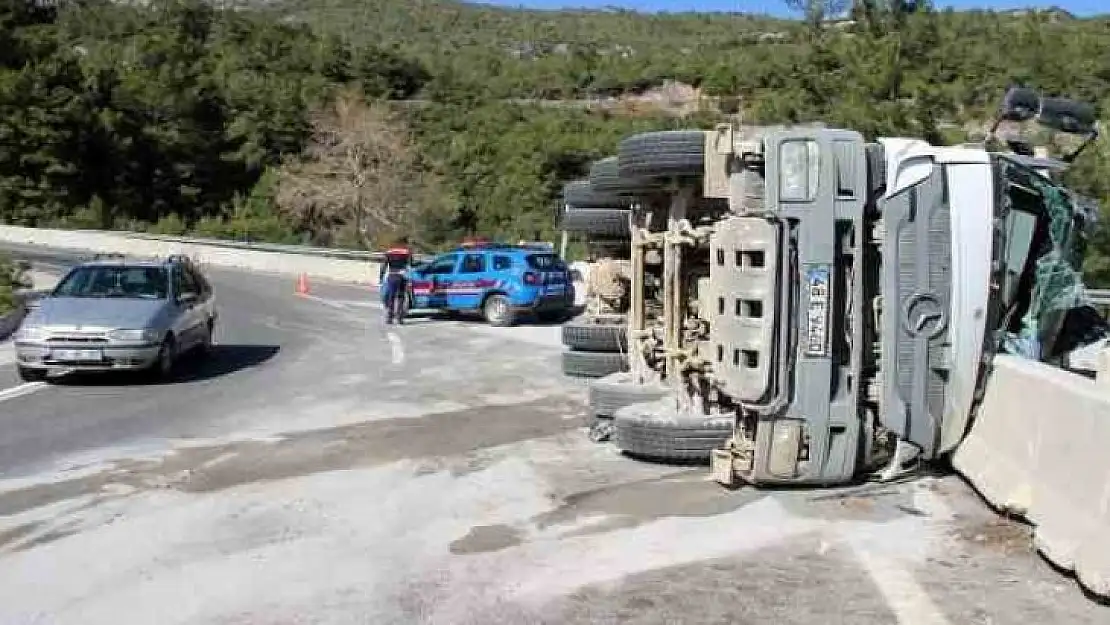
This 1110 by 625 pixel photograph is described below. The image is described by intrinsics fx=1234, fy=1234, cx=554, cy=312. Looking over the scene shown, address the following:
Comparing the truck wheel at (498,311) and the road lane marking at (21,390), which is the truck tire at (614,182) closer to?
the road lane marking at (21,390)

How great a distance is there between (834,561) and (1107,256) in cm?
1640

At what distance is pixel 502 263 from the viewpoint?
85.0ft

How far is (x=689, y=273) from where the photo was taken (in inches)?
426

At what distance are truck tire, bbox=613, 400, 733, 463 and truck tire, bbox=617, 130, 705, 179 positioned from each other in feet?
6.26

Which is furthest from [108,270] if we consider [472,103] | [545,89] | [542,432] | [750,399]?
[545,89]

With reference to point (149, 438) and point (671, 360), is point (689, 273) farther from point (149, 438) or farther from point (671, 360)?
point (149, 438)

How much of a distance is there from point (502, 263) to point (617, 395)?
15414 millimetres

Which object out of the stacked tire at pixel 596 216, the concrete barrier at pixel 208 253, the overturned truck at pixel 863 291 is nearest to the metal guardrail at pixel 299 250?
the concrete barrier at pixel 208 253

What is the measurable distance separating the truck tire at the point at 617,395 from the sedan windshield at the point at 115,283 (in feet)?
24.6

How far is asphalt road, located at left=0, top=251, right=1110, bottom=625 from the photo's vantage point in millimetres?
6047

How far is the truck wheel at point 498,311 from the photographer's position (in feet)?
82.3

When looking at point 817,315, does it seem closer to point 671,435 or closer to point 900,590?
point 671,435

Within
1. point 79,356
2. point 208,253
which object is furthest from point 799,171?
point 208,253

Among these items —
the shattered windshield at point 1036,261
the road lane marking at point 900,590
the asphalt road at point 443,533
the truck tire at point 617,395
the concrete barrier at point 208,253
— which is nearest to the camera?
the road lane marking at point 900,590
